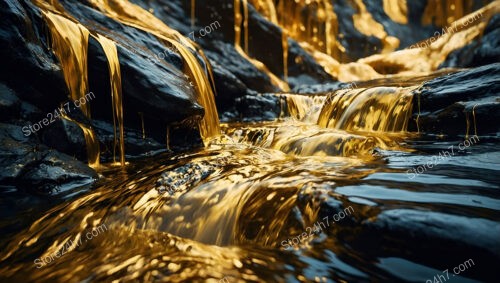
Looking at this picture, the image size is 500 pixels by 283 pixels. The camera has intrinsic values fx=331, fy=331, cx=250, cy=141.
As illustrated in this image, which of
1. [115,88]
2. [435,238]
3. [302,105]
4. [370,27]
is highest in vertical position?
[370,27]

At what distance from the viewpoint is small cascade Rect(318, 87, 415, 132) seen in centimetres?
545

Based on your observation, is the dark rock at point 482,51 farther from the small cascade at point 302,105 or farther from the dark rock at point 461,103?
the dark rock at point 461,103

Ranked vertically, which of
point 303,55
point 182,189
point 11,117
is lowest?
point 182,189

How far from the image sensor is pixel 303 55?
13.5 meters

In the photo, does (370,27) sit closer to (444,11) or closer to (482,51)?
(444,11)

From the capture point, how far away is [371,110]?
5.88 metres

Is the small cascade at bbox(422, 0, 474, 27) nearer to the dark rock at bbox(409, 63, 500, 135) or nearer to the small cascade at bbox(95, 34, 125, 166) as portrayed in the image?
the dark rock at bbox(409, 63, 500, 135)

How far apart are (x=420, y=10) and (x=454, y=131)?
18.2 m

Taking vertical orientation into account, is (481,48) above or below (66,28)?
above

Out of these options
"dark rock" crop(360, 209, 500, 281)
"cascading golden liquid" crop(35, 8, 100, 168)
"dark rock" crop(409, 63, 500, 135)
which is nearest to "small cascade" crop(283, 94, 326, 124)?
"dark rock" crop(409, 63, 500, 135)

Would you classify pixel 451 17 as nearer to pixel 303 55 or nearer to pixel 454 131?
pixel 303 55

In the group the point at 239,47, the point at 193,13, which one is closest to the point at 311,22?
the point at 239,47

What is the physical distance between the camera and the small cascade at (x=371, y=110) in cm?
545

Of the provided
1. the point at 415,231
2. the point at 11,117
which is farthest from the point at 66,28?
the point at 415,231
